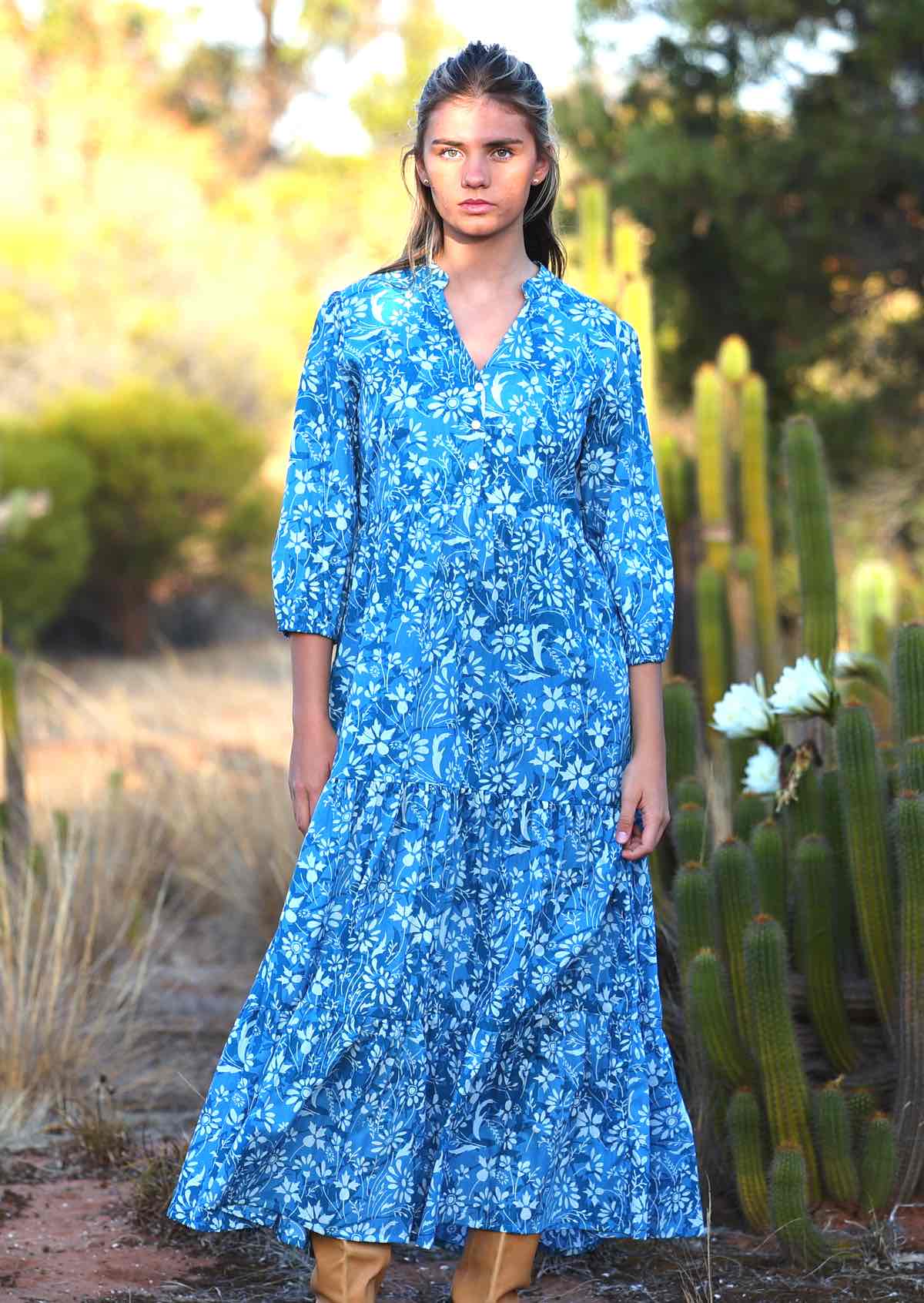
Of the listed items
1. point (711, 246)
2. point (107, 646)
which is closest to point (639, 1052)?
point (711, 246)

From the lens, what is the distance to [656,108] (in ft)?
32.7

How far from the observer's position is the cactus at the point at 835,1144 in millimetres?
2912

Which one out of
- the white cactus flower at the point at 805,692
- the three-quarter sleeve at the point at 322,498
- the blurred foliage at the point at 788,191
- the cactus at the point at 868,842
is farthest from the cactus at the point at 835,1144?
the blurred foliage at the point at 788,191

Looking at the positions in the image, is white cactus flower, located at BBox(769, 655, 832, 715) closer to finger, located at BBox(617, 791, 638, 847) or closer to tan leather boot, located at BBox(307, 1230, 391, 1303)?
finger, located at BBox(617, 791, 638, 847)

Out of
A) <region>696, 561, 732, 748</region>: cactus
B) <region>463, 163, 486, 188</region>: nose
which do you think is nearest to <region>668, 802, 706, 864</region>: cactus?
<region>463, 163, 486, 188</region>: nose

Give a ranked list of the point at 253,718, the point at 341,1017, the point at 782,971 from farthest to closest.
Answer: the point at 253,718, the point at 782,971, the point at 341,1017

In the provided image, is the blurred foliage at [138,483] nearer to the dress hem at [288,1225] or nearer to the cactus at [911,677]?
the cactus at [911,677]

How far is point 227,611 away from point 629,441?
12.3 m

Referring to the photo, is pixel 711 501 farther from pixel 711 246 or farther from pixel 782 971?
pixel 711 246

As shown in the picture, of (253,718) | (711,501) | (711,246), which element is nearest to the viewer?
(711,501)

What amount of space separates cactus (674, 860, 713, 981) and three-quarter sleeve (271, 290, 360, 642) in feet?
3.20

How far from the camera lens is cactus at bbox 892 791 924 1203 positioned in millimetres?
A: 2939

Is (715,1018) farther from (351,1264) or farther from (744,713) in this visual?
(351,1264)

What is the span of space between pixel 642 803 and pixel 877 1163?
0.97 meters
